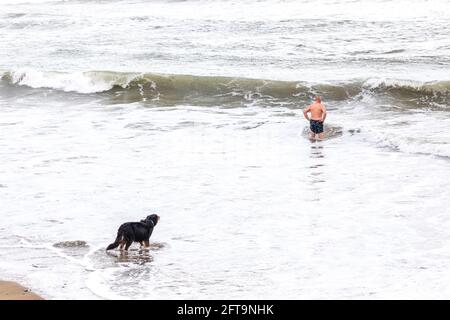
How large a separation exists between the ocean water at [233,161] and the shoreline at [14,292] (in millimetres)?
190

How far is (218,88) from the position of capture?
27.0 meters

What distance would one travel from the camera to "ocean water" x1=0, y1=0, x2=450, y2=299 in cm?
1067

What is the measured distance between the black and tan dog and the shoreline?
157cm

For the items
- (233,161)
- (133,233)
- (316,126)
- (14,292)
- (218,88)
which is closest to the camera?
(14,292)

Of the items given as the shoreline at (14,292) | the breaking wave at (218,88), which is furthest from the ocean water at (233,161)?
the shoreline at (14,292)

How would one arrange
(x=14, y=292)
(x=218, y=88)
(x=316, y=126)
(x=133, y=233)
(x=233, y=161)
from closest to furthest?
(x=14, y=292), (x=133, y=233), (x=233, y=161), (x=316, y=126), (x=218, y=88)

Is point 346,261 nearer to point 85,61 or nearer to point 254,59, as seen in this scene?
point 254,59

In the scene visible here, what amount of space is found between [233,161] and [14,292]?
25.6 feet

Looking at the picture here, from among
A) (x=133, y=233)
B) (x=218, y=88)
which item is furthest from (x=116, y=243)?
(x=218, y=88)

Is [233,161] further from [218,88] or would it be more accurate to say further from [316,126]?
[218,88]

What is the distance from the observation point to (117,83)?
93.2 feet

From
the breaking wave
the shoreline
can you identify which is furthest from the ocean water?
the shoreline
